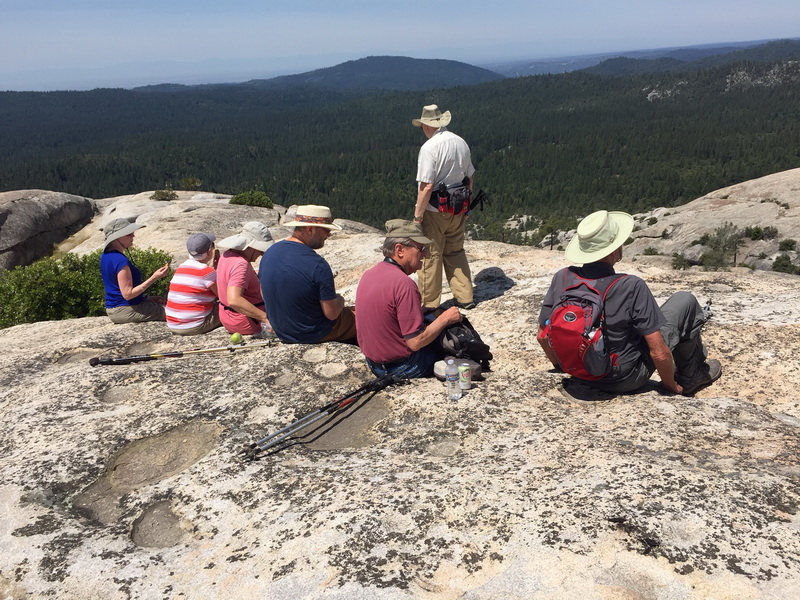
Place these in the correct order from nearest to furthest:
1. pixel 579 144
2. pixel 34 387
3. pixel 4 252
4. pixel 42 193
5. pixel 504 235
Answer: pixel 34 387, pixel 4 252, pixel 42 193, pixel 504 235, pixel 579 144

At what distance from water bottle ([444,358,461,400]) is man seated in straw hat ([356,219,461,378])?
0.39 meters

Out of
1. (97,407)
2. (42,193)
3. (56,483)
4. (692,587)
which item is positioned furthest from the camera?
(42,193)

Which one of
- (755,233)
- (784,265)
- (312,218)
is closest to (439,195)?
(312,218)

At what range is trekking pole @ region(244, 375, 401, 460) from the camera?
16.4 ft

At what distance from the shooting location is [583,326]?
4965 millimetres

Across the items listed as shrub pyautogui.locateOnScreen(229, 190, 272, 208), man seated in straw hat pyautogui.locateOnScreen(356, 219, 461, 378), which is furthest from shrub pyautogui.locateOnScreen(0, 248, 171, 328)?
shrub pyautogui.locateOnScreen(229, 190, 272, 208)

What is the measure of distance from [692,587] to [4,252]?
29675 millimetres

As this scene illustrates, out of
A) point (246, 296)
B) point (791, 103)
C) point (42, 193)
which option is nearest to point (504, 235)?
point (42, 193)

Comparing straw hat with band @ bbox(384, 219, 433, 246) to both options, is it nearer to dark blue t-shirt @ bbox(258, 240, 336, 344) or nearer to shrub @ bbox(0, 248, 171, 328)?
dark blue t-shirt @ bbox(258, 240, 336, 344)

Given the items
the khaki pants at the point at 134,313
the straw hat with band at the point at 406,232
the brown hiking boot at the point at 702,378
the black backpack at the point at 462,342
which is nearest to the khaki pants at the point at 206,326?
the khaki pants at the point at 134,313

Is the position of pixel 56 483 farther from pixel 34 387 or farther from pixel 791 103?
pixel 791 103

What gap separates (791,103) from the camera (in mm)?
196625

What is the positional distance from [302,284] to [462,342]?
2.19 metres

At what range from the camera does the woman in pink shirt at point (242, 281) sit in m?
7.78
